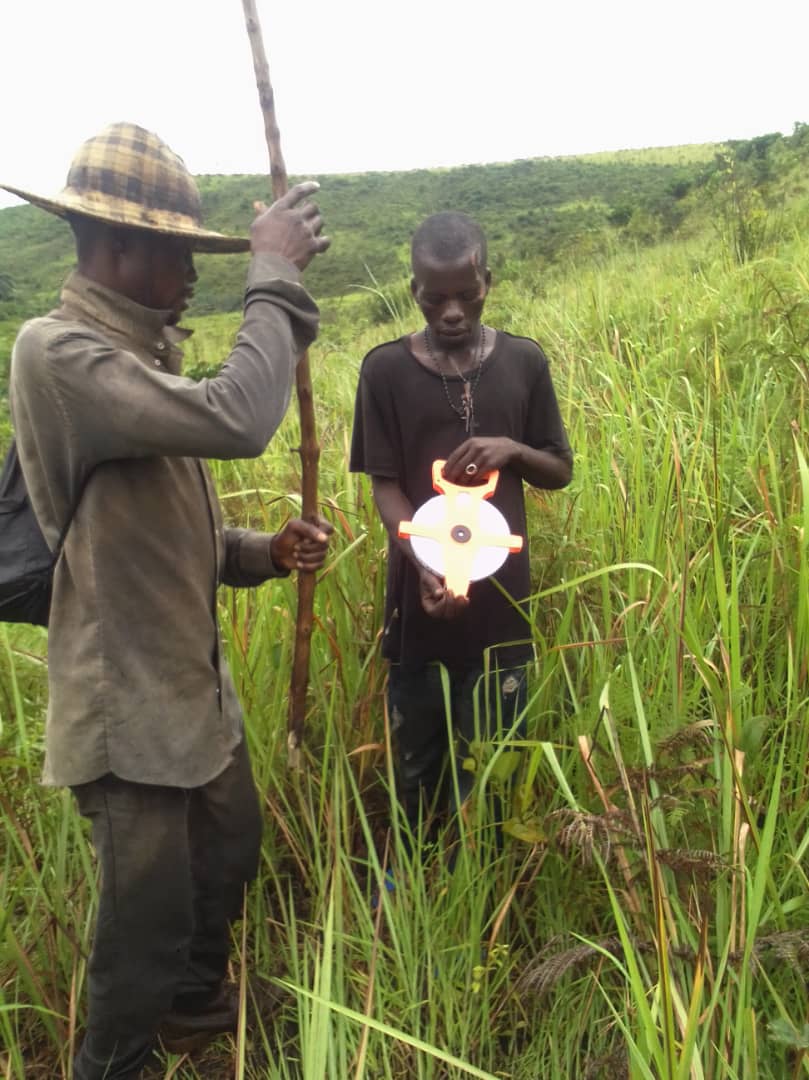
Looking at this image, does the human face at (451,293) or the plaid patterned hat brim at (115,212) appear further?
the human face at (451,293)

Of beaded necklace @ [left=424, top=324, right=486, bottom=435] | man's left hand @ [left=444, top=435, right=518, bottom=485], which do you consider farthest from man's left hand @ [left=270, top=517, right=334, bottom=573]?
beaded necklace @ [left=424, top=324, right=486, bottom=435]

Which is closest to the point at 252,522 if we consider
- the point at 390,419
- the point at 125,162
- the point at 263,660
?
the point at 263,660

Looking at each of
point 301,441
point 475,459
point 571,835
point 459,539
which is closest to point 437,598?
point 459,539

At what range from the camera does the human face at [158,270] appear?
130 centimetres

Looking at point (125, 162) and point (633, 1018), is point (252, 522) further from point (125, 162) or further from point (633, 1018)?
point (633, 1018)

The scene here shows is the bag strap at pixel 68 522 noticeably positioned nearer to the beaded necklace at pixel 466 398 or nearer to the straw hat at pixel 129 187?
the straw hat at pixel 129 187

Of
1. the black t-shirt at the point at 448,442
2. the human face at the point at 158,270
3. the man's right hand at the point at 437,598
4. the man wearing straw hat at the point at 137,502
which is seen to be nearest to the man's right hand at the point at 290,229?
the man wearing straw hat at the point at 137,502

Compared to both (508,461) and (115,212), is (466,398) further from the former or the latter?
(115,212)

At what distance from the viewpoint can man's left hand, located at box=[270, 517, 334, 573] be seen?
1.55 meters

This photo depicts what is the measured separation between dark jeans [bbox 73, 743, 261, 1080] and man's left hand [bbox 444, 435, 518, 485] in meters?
0.73

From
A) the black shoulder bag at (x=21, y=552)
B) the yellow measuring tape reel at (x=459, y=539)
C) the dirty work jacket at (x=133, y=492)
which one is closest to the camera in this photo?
the dirty work jacket at (x=133, y=492)

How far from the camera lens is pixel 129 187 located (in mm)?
1291

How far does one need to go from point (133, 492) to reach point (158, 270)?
0.38 metres

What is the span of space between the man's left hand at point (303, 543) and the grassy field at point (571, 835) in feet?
1.17
